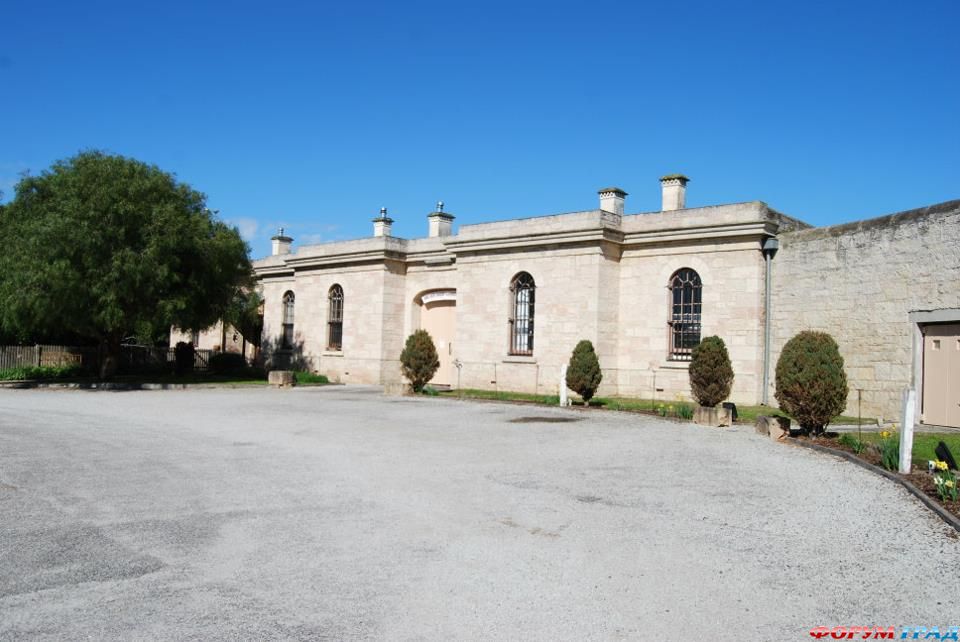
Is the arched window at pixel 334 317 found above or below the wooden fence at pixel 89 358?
above

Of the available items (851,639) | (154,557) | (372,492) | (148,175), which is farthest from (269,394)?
(851,639)

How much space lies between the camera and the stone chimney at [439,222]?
1099 inches

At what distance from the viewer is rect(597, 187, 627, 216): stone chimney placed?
2233 cm

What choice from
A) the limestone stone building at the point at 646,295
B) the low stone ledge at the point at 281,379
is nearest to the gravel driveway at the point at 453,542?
the limestone stone building at the point at 646,295

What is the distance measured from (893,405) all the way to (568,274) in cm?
897

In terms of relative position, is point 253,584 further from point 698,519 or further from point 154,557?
point 698,519

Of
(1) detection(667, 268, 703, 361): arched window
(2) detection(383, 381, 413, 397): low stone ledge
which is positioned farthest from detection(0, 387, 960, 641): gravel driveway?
(2) detection(383, 381, 413, 397): low stone ledge

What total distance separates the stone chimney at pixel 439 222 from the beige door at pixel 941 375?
1638cm

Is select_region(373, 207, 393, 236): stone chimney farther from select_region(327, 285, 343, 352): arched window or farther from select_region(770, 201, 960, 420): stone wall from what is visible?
select_region(770, 201, 960, 420): stone wall

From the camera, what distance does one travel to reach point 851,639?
4500 mm

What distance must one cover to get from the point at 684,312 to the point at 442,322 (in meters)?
9.21

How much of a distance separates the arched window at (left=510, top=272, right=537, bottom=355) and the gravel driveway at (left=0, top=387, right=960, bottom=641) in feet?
37.2

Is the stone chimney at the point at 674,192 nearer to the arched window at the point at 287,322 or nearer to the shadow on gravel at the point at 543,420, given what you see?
the shadow on gravel at the point at 543,420

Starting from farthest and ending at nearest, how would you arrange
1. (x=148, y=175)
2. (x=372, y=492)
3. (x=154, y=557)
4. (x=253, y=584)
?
(x=148, y=175)
(x=372, y=492)
(x=154, y=557)
(x=253, y=584)
